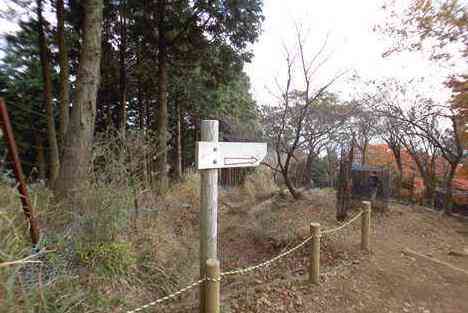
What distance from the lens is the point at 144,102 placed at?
10164 millimetres

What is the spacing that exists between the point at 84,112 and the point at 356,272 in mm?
4256

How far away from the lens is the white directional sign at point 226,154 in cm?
191

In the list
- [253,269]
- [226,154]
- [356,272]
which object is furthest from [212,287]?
[356,272]

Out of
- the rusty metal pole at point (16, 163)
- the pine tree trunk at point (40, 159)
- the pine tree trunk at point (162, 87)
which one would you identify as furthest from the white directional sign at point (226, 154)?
the pine tree trunk at point (40, 159)

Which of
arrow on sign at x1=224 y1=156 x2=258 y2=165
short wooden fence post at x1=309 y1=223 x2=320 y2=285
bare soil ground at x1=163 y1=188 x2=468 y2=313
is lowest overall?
bare soil ground at x1=163 y1=188 x2=468 y2=313

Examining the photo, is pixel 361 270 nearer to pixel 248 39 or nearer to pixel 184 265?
pixel 184 265

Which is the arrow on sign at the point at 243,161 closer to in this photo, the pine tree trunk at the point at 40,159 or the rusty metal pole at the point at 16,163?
the rusty metal pole at the point at 16,163

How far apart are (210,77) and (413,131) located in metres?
6.91

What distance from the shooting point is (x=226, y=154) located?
211 cm

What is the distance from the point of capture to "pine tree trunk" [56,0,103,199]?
10.8 ft

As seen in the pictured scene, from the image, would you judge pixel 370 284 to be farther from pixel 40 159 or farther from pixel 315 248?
pixel 40 159

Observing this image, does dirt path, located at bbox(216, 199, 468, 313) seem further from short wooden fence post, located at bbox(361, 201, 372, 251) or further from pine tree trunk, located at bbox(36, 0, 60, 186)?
pine tree trunk, located at bbox(36, 0, 60, 186)

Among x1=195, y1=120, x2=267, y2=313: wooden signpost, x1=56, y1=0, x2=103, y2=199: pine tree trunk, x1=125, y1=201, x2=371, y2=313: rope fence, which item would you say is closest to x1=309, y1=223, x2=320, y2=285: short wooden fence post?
x1=125, y1=201, x2=371, y2=313: rope fence

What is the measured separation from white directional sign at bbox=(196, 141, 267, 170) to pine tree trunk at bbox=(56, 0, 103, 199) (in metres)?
2.14
